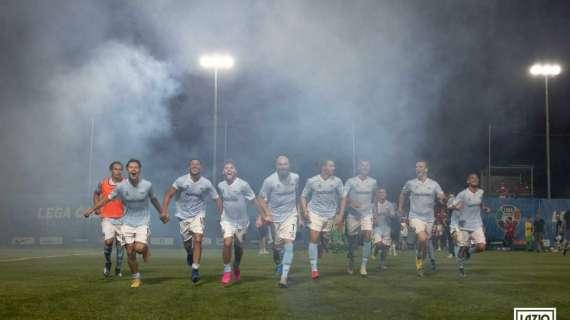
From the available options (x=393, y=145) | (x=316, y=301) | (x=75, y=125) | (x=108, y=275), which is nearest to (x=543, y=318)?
(x=316, y=301)

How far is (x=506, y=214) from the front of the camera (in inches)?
1256

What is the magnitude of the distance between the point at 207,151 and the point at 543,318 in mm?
38578

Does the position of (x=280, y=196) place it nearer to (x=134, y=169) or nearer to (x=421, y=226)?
(x=134, y=169)

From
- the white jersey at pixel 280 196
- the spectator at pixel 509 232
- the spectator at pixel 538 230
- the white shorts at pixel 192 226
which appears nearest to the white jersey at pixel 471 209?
the white jersey at pixel 280 196

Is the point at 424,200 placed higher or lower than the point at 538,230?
higher

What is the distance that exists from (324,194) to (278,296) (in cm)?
387

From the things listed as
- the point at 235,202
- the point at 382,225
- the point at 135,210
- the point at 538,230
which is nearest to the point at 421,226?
the point at 382,225

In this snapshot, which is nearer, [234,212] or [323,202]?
[234,212]

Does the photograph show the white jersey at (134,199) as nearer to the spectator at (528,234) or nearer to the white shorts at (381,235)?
the white shorts at (381,235)

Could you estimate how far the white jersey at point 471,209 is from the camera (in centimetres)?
1376

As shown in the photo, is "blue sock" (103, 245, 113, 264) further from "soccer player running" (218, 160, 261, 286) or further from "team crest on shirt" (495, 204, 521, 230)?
"team crest on shirt" (495, 204, 521, 230)

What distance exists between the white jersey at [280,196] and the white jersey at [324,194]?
34.3 inches

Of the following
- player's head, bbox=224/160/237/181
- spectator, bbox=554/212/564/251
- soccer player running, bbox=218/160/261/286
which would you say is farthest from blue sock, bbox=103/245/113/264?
spectator, bbox=554/212/564/251

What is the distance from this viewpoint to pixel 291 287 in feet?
34.4
